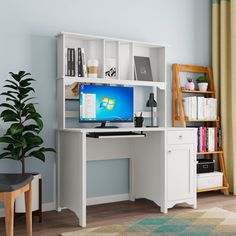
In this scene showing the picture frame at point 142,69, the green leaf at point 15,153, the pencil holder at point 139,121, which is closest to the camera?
the green leaf at point 15,153

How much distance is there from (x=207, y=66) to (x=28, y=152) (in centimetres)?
234

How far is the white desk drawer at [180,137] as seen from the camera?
11.6 feet

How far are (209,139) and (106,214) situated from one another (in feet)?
5.04

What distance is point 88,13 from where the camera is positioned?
374 centimetres

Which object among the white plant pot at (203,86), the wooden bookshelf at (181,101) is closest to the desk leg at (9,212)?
the wooden bookshelf at (181,101)

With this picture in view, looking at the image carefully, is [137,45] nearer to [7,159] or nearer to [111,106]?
[111,106]

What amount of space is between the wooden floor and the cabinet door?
0.54ft

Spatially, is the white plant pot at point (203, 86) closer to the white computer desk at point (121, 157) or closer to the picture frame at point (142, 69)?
the picture frame at point (142, 69)

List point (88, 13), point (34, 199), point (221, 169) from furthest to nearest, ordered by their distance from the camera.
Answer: point (221, 169) < point (88, 13) < point (34, 199)

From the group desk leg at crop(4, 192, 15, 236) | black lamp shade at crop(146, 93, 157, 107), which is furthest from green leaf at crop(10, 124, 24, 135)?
black lamp shade at crop(146, 93, 157, 107)

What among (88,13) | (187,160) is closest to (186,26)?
(88,13)

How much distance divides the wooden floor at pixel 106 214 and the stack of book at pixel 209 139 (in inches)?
20.9

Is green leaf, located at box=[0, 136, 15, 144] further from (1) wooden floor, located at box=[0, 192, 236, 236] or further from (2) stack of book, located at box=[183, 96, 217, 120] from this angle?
(2) stack of book, located at box=[183, 96, 217, 120]

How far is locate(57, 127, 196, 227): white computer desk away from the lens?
3.10 metres
